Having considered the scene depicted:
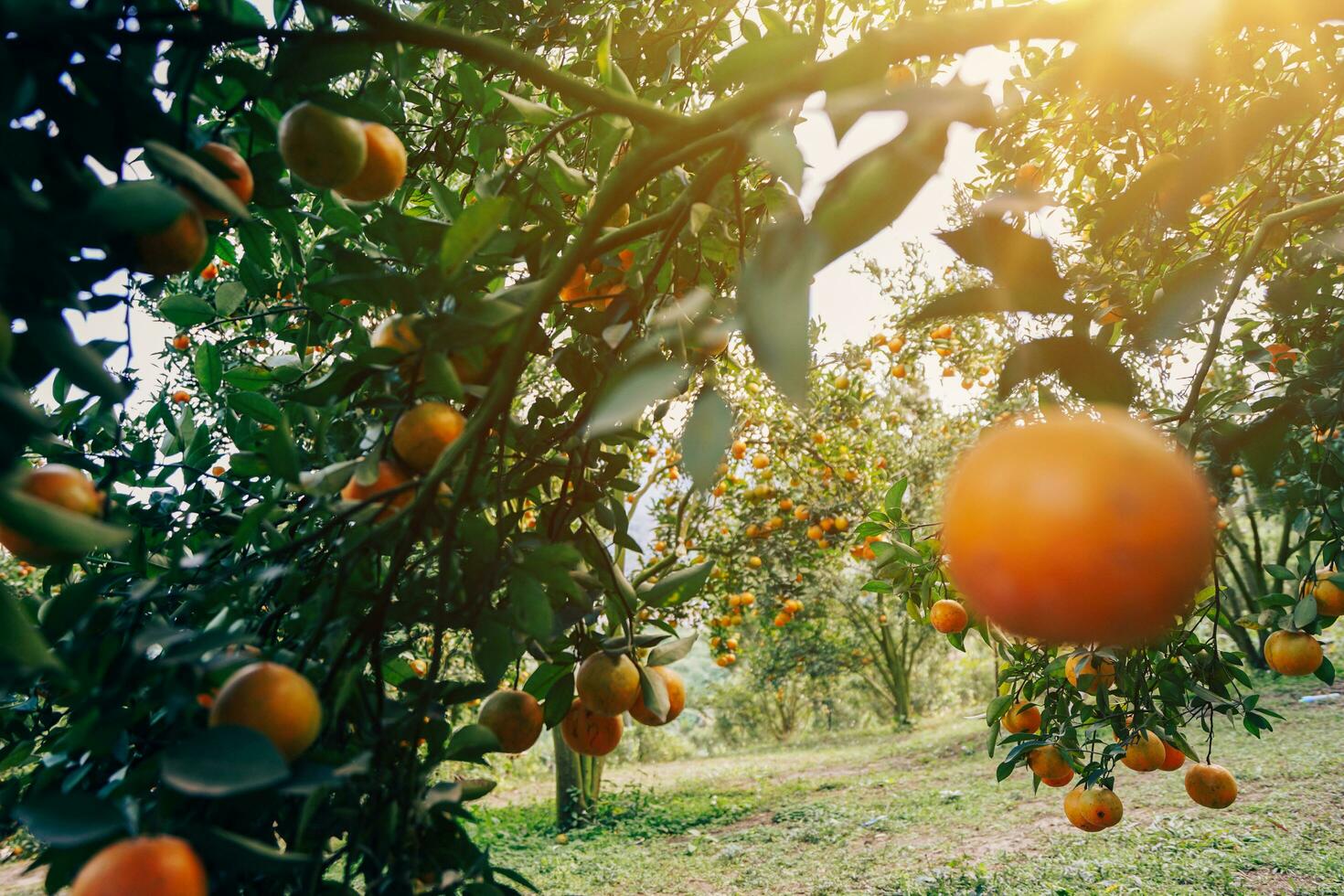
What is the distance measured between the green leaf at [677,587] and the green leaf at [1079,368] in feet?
1.97

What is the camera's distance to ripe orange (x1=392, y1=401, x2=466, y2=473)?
0.91m

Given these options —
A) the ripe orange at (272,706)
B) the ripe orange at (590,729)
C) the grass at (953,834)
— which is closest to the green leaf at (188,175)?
the ripe orange at (272,706)

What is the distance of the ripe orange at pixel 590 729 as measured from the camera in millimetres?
1249

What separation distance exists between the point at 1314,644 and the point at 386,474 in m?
2.71

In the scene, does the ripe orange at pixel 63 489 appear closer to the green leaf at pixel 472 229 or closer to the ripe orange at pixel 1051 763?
the green leaf at pixel 472 229

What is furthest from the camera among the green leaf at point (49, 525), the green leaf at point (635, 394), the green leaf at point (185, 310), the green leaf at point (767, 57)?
the green leaf at point (185, 310)

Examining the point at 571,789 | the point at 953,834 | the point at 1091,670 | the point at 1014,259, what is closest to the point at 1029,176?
the point at 1091,670

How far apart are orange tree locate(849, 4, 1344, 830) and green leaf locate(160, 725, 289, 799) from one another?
57 cm

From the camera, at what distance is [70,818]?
1.91ft

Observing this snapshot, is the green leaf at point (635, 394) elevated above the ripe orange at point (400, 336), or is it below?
below

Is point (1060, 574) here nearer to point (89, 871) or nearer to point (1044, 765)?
point (89, 871)

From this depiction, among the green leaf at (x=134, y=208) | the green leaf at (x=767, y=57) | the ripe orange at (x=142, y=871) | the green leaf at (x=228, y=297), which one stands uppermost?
the green leaf at (x=228, y=297)

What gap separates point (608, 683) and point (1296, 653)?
2345 millimetres

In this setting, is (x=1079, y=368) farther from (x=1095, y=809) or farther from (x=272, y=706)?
(x=1095, y=809)
